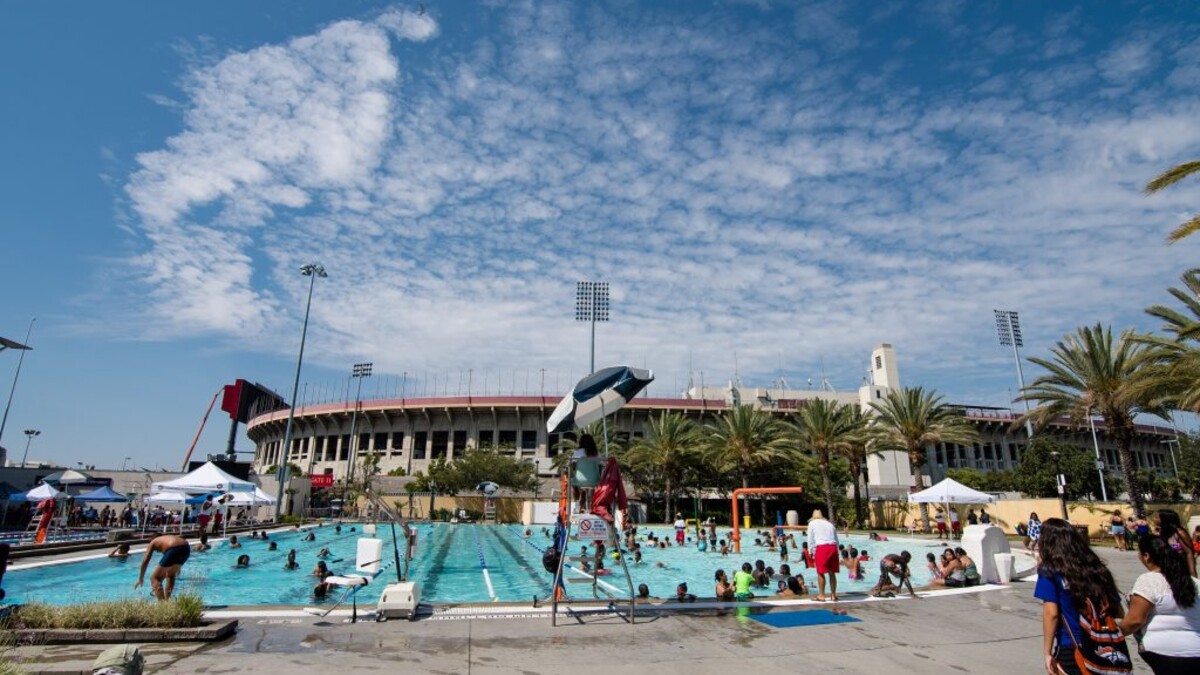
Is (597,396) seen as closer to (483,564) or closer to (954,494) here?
(483,564)

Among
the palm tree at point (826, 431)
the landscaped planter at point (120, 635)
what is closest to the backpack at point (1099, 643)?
the landscaped planter at point (120, 635)

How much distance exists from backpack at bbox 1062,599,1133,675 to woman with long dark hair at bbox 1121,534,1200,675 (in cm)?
13

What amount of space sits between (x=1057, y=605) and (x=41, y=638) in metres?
9.61

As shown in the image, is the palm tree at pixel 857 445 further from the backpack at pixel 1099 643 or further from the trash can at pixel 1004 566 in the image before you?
the backpack at pixel 1099 643

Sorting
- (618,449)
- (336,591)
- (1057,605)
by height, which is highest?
(618,449)

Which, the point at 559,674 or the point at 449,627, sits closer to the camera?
the point at 559,674

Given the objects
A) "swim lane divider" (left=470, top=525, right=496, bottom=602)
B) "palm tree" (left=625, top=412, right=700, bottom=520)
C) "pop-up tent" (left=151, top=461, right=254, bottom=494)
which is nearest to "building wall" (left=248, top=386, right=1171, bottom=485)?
"palm tree" (left=625, top=412, right=700, bottom=520)

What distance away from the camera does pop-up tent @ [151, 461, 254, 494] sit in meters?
20.2

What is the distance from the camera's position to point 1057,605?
12.8 ft

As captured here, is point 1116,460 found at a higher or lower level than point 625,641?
higher

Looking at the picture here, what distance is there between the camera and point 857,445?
3959 cm

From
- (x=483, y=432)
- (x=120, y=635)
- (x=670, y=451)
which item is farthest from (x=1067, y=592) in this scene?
(x=483, y=432)

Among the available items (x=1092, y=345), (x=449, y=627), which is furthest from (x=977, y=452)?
(x=449, y=627)

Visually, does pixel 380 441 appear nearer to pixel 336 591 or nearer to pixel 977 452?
pixel 336 591
